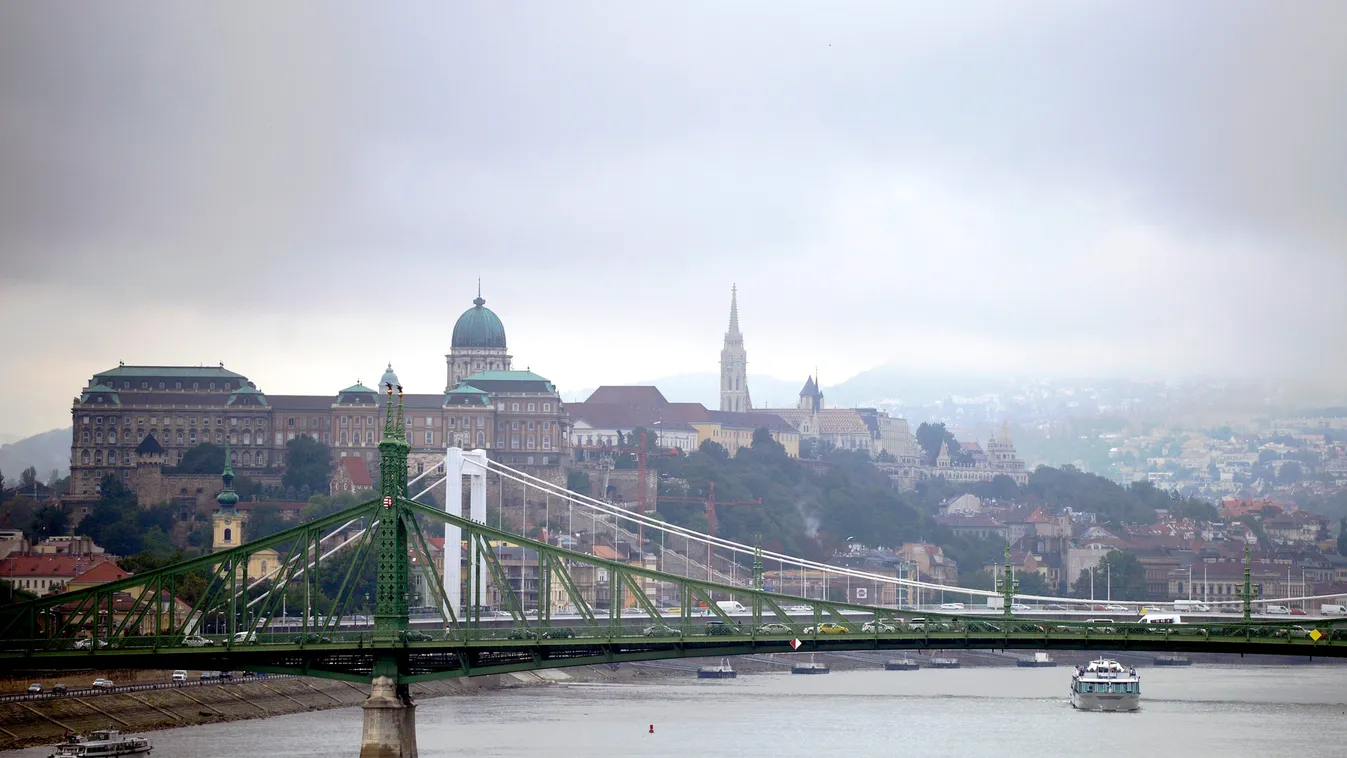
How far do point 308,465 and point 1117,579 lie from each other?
185ft

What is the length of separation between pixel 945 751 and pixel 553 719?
1312 cm

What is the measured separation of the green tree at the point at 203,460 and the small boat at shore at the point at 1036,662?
203 ft

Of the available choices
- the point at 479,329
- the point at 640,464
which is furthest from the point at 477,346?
the point at 640,464

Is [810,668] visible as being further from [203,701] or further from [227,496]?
[203,701]

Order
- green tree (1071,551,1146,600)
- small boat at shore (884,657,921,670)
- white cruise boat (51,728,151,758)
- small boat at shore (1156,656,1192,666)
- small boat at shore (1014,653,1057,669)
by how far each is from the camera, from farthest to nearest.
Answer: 1. green tree (1071,551,1146,600)
2. small boat at shore (1156,656,1192,666)
3. small boat at shore (1014,653,1057,669)
4. small boat at shore (884,657,921,670)
5. white cruise boat (51,728,151,758)

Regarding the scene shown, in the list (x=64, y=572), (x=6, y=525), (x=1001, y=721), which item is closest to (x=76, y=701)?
(x=1001, y=721)

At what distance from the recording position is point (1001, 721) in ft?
254

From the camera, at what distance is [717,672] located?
10206 centimetres

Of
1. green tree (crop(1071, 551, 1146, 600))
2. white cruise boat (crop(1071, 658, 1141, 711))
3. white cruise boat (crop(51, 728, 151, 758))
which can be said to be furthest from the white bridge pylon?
green tree (crop(1071, 551, 1146, 600))

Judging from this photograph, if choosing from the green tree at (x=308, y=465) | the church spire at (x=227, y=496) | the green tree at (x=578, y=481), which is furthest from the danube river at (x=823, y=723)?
the green tree at (x=578, y=481)

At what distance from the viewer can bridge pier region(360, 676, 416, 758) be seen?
47375mm

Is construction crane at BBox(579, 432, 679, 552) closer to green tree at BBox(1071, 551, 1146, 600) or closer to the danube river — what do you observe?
green tree at BBox(1071, 551, 1146, 600)

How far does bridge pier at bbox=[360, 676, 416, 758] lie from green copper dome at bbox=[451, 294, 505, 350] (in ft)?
461

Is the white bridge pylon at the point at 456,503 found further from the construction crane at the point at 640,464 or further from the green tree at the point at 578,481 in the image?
the green tree at the point at 578,481
